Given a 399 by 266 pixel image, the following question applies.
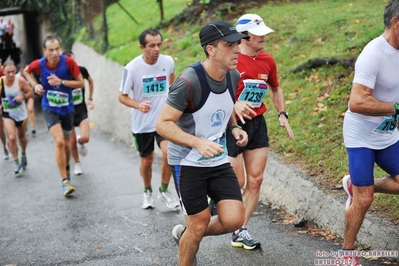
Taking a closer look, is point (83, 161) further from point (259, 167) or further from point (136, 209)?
point (259, 167)

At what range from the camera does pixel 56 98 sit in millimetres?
9773

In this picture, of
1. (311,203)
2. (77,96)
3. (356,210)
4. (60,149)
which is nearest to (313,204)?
(311,203)

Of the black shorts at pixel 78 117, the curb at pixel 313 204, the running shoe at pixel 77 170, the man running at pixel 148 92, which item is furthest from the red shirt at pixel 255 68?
the running shoe at pixel 77 170

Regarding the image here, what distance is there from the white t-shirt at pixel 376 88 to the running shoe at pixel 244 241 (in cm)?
157

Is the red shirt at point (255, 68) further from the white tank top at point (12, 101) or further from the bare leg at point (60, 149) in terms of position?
the white tank top at point (12, 101)

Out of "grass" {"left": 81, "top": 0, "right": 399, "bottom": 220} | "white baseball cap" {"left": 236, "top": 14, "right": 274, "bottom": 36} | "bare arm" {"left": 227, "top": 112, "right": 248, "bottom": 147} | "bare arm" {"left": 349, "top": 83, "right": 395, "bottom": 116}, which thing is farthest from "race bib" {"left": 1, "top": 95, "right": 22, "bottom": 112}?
"bare arm" {"left": 349, "top": 83, "right": 395, "bottom": 116}

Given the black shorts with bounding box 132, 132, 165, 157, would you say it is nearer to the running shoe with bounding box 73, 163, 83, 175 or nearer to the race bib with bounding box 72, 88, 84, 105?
the race bib with bounding box 72, 88, 84, 105

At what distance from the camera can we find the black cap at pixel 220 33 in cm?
503

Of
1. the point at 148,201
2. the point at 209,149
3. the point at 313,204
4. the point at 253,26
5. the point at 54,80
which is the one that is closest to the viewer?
the point at 209,149

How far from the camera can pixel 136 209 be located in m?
8.58

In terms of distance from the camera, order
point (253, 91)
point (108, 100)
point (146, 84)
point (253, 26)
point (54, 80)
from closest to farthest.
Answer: point (253, 26) < point (253, 91) < point (146, 84) < point (54, 80) < point (108, 100)

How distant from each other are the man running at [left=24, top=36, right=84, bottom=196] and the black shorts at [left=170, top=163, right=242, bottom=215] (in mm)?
4552

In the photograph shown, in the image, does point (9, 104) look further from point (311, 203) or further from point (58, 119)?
point (311, 203)

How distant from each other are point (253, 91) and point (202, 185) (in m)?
1.47
